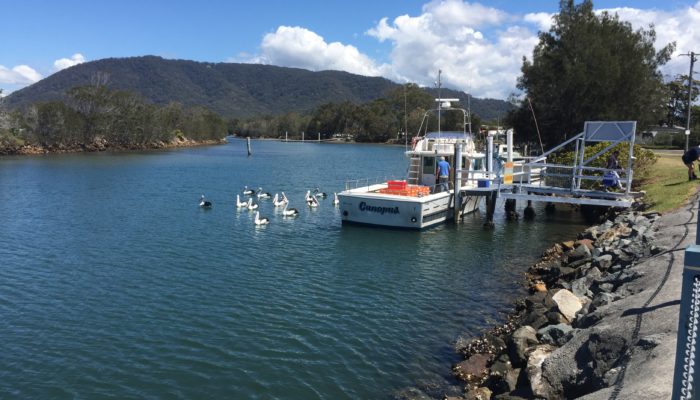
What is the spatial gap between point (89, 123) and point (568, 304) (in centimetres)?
10894

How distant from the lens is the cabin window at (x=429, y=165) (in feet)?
95.7

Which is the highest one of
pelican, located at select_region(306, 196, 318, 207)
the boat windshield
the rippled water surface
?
the boat windshield

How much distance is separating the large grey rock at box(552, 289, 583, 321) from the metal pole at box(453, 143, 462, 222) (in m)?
15.4

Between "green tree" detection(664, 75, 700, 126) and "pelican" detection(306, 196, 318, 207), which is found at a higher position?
"green tree" detection(664, 75, 700, 126)

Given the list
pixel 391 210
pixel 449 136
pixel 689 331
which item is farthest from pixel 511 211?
pixel 689 331

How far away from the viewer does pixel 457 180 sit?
28.2 meters

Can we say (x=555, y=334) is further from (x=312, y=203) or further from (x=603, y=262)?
(x=312, y=203)

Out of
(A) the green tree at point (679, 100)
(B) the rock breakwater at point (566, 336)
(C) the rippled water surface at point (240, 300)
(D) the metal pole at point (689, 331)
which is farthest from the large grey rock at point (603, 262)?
(A) the green tree at point (679, 100)

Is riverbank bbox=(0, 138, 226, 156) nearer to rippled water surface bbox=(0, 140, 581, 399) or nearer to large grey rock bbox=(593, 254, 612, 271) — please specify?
rippled water surface bbox=(0, 140, 581, 399)

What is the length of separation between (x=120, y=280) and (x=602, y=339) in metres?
15.2

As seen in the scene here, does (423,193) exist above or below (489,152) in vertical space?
below

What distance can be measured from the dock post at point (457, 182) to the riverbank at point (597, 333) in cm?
1072

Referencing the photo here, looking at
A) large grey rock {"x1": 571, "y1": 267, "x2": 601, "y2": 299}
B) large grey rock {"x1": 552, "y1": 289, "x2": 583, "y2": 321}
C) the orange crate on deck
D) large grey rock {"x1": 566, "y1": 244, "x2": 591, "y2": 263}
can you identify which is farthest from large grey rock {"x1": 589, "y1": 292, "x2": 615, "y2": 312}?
the orange crate on deck

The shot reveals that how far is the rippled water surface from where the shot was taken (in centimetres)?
1116
